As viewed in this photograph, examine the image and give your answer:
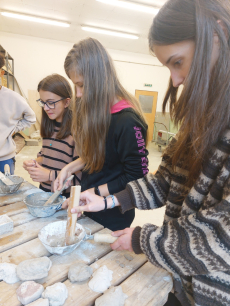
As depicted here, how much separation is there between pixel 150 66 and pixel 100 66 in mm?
7838

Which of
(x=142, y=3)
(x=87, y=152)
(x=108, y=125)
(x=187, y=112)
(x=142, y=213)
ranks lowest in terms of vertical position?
(x=142, y=213)

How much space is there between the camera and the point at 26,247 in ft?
2.73

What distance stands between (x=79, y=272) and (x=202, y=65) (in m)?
0.75

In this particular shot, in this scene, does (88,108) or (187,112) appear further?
(88,108)

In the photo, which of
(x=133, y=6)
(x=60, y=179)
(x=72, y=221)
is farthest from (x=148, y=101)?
(x=72, y=221)

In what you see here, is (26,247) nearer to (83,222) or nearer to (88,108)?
(83,222)

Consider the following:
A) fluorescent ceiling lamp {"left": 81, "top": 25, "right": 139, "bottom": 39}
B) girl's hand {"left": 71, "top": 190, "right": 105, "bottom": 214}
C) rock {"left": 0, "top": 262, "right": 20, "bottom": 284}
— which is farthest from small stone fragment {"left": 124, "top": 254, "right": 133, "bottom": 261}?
fluorescent ceiling lamp {"left": 81, "top": 25, "right": 139, "bottom": 39}

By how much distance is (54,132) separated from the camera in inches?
67.4

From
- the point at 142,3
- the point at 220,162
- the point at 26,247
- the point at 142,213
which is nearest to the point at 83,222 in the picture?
the point at 26,247

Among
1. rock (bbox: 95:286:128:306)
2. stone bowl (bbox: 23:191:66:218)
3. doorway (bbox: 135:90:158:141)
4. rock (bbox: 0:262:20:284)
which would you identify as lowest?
doorway (bbox: 135:90:158:141)

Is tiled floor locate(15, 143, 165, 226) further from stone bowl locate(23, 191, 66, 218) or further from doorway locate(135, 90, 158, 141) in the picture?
stone bowl locate(23, 191, 66, 218)

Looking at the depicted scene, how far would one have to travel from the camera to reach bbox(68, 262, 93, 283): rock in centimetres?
67

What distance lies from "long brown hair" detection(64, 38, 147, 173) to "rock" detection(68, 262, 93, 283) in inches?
24.2

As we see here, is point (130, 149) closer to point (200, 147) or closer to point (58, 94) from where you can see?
point (200, 147)
